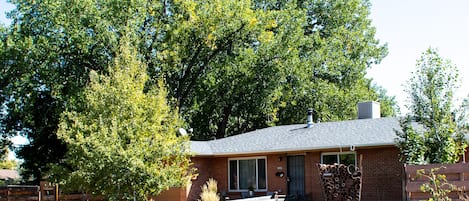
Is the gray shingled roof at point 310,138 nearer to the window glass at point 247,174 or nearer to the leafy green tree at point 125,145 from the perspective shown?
the window glass at point 247,174

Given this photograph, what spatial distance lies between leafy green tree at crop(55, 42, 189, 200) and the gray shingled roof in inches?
144

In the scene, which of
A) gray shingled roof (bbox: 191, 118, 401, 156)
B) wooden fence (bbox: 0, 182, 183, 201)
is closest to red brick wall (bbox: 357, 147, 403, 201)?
gray shingled roof (bbox: 191, 118, 401, 156)

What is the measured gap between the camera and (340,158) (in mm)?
20312

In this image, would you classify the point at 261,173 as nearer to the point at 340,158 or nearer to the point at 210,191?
the point at 210,191

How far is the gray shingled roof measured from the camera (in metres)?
19.8

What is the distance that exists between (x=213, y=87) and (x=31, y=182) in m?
11.6

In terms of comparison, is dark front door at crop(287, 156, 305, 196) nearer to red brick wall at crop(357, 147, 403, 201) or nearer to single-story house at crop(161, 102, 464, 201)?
single-story house at crop(161, 102, 464, 201)

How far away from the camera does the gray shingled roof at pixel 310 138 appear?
1983 centimetres

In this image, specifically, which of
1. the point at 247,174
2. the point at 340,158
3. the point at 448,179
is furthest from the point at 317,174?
the point at 448,179

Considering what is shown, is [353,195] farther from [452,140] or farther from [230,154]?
[230,154]

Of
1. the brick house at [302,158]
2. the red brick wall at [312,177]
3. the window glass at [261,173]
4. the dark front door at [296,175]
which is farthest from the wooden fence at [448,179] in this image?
the window glass at [261,173]

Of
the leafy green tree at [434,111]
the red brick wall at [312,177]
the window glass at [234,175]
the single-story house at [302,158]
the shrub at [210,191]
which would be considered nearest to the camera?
the leafy green tree at [434,111]

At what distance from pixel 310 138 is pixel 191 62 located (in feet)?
37.0

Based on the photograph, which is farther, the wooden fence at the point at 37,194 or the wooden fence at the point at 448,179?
the wooden fence at the point at 37,194
